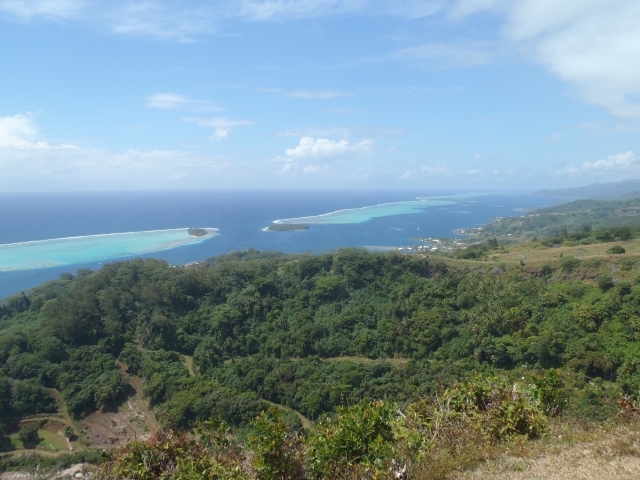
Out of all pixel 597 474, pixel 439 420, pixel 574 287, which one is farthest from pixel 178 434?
pixel 574 287

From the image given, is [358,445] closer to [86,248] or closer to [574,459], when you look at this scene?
[574,459]

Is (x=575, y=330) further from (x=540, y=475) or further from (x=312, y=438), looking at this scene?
(x=312, y=438)

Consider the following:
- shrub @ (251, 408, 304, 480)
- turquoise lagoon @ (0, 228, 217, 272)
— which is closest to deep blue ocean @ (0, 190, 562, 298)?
turquoise lagoon @ (0, 228, 217, 272)

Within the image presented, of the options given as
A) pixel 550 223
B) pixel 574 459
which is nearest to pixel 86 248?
pixel 574 459

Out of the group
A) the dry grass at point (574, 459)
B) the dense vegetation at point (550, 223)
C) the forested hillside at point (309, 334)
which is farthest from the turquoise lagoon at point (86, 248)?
the dry grass at point (574, 459)

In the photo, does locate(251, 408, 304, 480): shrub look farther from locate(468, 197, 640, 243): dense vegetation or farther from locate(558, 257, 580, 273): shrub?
locate(468, 197, 640, 243): dense vegetation

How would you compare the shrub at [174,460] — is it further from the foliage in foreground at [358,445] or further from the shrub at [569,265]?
the shrub at [569,265]
